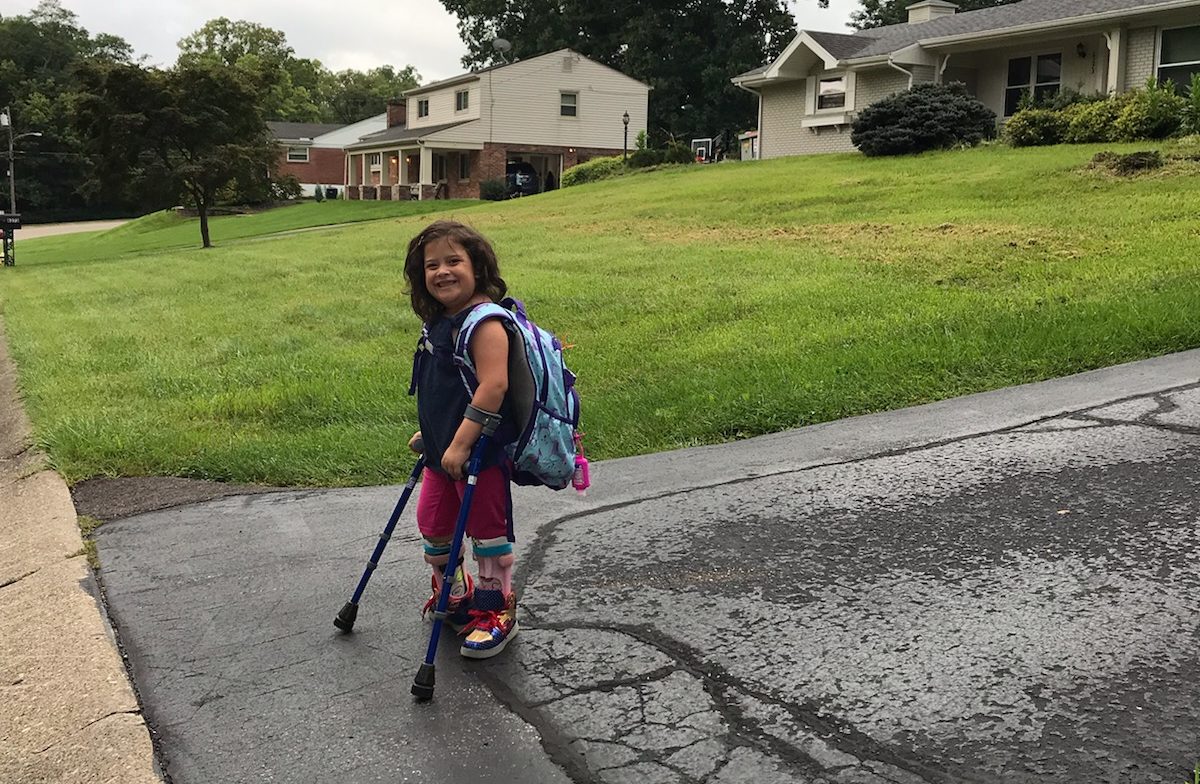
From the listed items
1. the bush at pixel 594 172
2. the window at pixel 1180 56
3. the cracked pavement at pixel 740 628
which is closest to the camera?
the cracked pavement at pixel 740 628

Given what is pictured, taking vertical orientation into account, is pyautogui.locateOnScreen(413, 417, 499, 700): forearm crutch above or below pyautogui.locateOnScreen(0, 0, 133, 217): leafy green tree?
below

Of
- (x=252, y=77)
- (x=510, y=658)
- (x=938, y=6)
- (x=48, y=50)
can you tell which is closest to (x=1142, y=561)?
(x=510, y=658)

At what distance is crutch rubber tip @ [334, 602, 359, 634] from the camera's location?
344 cm

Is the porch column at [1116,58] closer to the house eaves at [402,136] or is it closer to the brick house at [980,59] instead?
the brick house at [980,59]

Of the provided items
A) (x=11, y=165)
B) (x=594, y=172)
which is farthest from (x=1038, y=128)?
(x=11, y=165)

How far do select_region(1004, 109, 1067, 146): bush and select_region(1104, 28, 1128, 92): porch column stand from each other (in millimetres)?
4272

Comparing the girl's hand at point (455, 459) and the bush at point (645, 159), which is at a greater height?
the bush at point (645, 159)

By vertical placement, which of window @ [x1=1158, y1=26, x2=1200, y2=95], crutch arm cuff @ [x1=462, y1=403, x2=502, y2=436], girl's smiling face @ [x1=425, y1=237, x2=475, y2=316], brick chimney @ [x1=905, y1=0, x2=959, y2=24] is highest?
brick chimney @ [x1=905, y1=0, x2=959, y2=24]

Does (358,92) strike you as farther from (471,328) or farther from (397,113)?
(471,328)

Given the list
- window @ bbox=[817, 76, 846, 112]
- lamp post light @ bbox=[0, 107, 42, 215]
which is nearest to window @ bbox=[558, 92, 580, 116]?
window @ bbox=[817, 76, 846, 112]

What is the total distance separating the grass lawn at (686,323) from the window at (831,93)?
1305 cm

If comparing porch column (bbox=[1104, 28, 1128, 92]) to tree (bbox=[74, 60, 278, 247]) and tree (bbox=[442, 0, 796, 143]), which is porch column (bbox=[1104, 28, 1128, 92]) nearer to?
tree (bbox=[74, 60, 278, 247])

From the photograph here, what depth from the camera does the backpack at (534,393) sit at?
3.12 metres

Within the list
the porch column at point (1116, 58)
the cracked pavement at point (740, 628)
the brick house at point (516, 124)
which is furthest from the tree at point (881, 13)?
the cracked pavement at point (740, 628)
